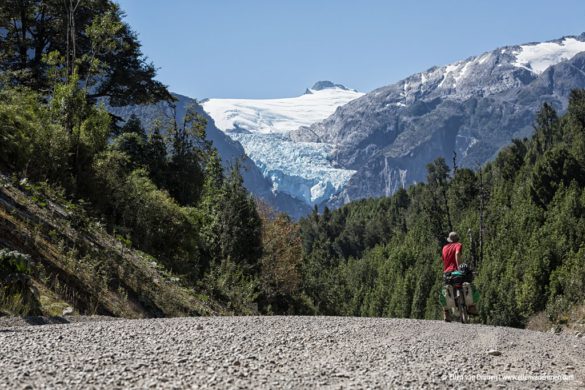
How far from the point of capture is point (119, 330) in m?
8.18

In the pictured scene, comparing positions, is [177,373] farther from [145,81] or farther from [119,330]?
[145,81]

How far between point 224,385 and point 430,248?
120674 millimetres

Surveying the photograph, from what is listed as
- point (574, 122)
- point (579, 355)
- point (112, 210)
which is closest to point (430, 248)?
point (574, 122)

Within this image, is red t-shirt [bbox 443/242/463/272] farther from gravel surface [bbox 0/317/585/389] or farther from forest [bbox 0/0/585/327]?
forest [bbox 0/0/585/327]

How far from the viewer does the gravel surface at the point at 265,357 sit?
6.01 m

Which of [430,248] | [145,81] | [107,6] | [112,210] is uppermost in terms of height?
[107,6]

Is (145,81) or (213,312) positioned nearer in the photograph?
(213,312)

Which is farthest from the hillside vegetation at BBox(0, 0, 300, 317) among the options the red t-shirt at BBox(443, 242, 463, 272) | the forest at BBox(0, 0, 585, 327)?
the red t-shirt at BBox(443, 242, 463, 272)

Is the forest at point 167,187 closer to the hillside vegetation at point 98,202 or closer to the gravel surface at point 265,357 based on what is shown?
the hillside vegetation at point 98,202

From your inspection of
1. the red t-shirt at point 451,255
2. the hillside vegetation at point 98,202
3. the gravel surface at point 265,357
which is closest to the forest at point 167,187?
the hillside vegetation at point 98,202

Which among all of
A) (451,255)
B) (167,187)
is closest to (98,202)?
(451,255)

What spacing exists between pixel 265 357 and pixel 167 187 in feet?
80.0

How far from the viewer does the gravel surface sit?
19.7 ft

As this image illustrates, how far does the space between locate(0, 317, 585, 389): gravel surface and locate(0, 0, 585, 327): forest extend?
3.06 metres
